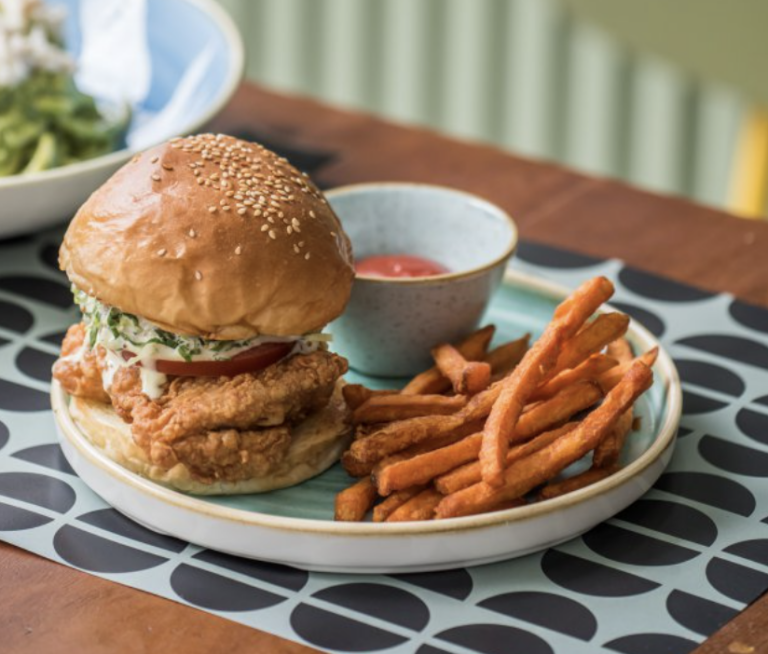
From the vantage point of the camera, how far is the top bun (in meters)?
2.08

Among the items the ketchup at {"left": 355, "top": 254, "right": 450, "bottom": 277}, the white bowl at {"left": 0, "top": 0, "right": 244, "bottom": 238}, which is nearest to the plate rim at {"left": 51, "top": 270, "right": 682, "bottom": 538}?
the ketchup at {"left": 355, "top": 254, "right": 450, "bottom": 277}

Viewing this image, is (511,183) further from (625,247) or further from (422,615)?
(422,615)

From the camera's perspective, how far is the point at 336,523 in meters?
1.95

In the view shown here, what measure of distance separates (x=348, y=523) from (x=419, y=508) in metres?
0.13

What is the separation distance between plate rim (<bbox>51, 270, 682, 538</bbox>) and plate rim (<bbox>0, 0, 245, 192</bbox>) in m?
0.64

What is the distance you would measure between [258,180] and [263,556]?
24.8 inches

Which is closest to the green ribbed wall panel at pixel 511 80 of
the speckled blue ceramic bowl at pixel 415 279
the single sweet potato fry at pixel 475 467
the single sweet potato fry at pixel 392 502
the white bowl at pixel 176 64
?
the white bowl at pixel 176 64

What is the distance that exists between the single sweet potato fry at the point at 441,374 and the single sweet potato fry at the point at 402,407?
7 centimetres

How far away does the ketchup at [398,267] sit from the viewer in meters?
2.58

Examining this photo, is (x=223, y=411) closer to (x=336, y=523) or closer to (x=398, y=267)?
(x=336, y=523)

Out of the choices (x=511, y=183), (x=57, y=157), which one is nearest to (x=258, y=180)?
(x=57, y=157)

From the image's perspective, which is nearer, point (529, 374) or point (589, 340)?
point (529, 374)

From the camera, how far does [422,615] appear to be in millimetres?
1908

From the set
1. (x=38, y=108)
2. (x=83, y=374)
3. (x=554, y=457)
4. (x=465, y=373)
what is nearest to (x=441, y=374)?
(x=465, y=373)
